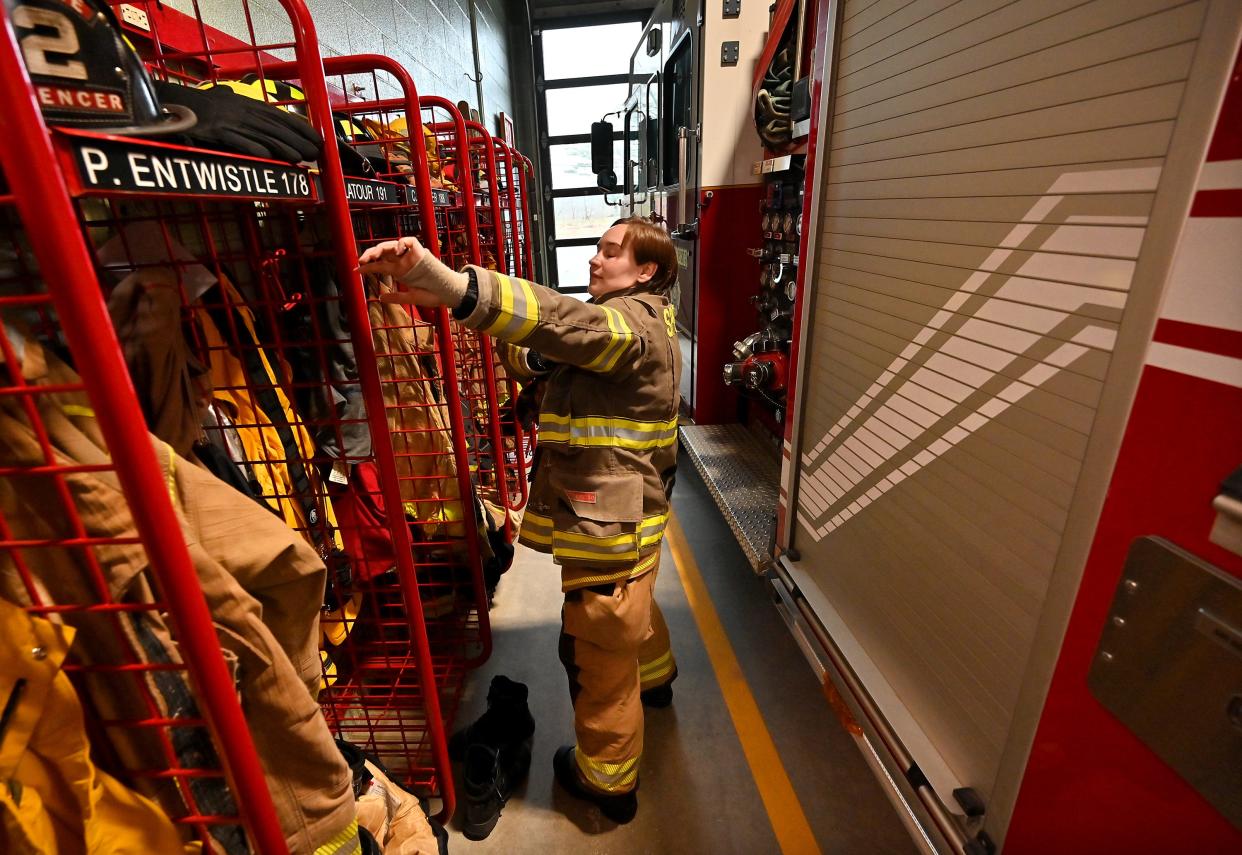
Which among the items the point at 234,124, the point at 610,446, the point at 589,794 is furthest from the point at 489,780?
the point at 234,124

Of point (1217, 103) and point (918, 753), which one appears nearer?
point (1217, 103)

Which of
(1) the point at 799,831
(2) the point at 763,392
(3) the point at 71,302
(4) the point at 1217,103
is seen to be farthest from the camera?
(2) the point at 763,392

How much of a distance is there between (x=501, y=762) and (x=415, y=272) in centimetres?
175

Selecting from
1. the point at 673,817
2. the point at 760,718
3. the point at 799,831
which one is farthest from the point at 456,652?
the point at 799,831

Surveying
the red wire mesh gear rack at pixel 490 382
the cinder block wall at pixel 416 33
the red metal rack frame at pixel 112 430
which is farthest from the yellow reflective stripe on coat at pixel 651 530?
the cinder block wall at pixel 416 33

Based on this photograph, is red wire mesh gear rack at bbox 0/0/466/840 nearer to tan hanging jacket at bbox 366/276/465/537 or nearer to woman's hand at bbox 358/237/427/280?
woman's hand at bbox 358/237/427/280

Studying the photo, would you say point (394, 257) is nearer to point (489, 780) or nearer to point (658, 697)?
point (489, 780)

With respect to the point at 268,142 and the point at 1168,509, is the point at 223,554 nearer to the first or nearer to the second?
the point at 268,142

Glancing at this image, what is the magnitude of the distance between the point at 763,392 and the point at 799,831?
6.55 ft

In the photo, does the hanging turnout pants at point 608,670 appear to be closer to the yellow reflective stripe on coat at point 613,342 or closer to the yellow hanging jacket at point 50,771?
the yellow reflective stripe on coat at point 613,342

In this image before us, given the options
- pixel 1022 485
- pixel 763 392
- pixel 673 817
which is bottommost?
pixel 673 817

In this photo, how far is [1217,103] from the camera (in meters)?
0.74

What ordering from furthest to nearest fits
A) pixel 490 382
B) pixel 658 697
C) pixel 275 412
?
1. pixel 490 382
2. pixel 658 697
3. pixel 275 412

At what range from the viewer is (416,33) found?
4602 mm
